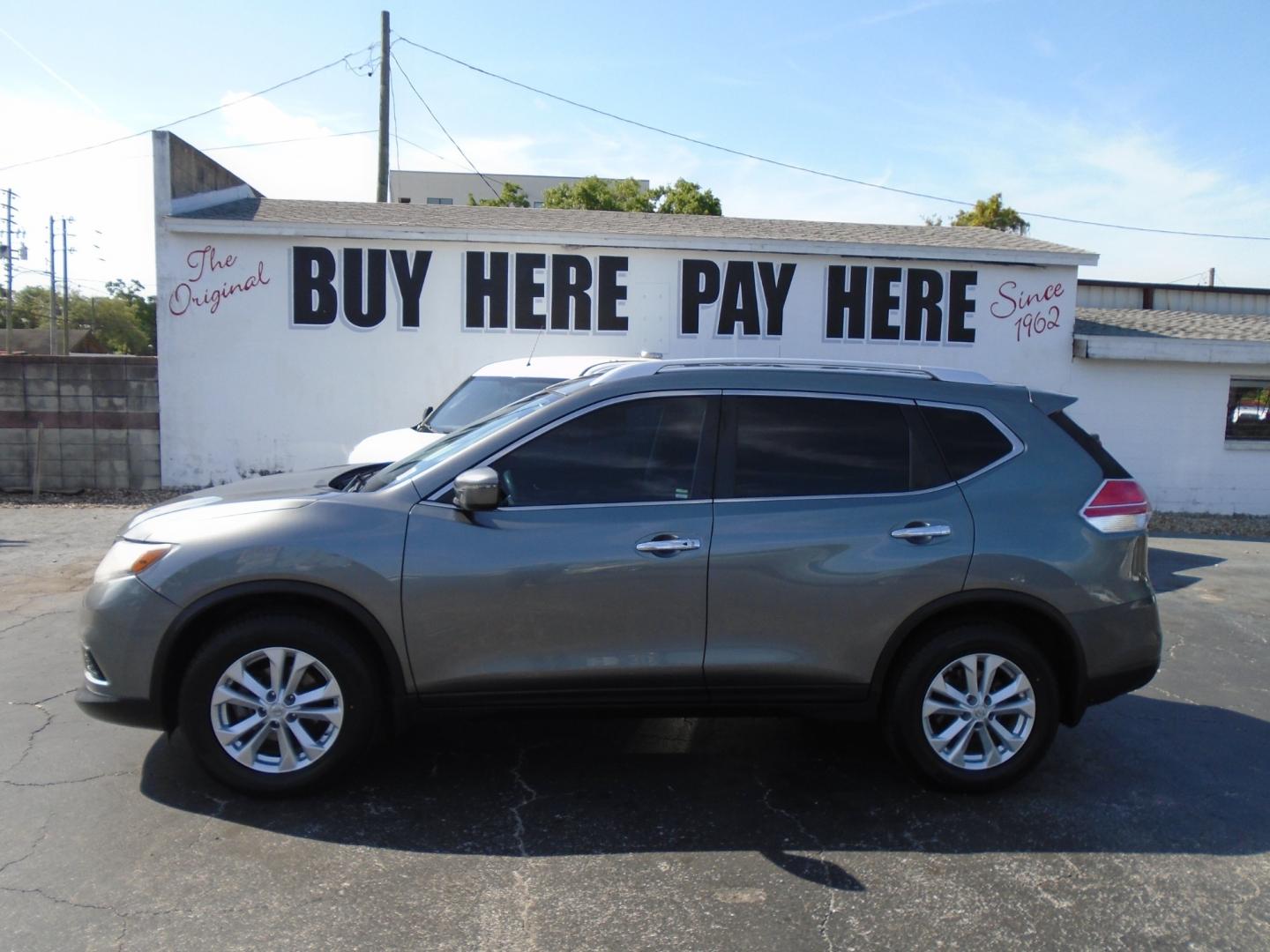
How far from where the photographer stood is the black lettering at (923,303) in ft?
44.8

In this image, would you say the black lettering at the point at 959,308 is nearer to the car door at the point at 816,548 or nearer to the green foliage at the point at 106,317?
the car door at the point at 816,548

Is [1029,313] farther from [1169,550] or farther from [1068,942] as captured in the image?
[1068,942]

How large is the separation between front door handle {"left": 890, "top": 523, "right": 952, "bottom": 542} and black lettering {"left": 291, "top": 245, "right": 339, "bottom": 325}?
10.6 metres

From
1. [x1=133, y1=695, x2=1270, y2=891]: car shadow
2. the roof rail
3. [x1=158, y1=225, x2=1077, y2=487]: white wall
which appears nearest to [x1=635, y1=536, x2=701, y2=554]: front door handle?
the roof rail

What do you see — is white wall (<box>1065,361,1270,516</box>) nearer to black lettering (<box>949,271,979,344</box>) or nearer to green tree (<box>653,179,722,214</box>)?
black lettering (<box>949,271,979,344</box>)

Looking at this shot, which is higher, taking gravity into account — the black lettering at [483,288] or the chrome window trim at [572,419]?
the black lettering at [483,288]

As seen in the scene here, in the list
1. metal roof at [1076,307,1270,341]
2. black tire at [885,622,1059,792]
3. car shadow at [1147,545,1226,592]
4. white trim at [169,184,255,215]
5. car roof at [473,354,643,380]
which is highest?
white trim at [169,184,255,215]

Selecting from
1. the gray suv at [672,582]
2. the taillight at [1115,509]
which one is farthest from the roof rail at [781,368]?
the taillight at [1115,509]

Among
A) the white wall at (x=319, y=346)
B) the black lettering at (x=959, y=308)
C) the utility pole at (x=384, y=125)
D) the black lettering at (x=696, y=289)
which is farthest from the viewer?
the utility pole at (x=384, y=125)

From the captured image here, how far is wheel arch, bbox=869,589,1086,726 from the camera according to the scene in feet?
13.5

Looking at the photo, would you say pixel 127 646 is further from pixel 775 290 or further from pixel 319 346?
pixel 775 290

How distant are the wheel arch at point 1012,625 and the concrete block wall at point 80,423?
38.0 feet

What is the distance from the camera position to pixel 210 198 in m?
14.1

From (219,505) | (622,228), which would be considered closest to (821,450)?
(219,505)
